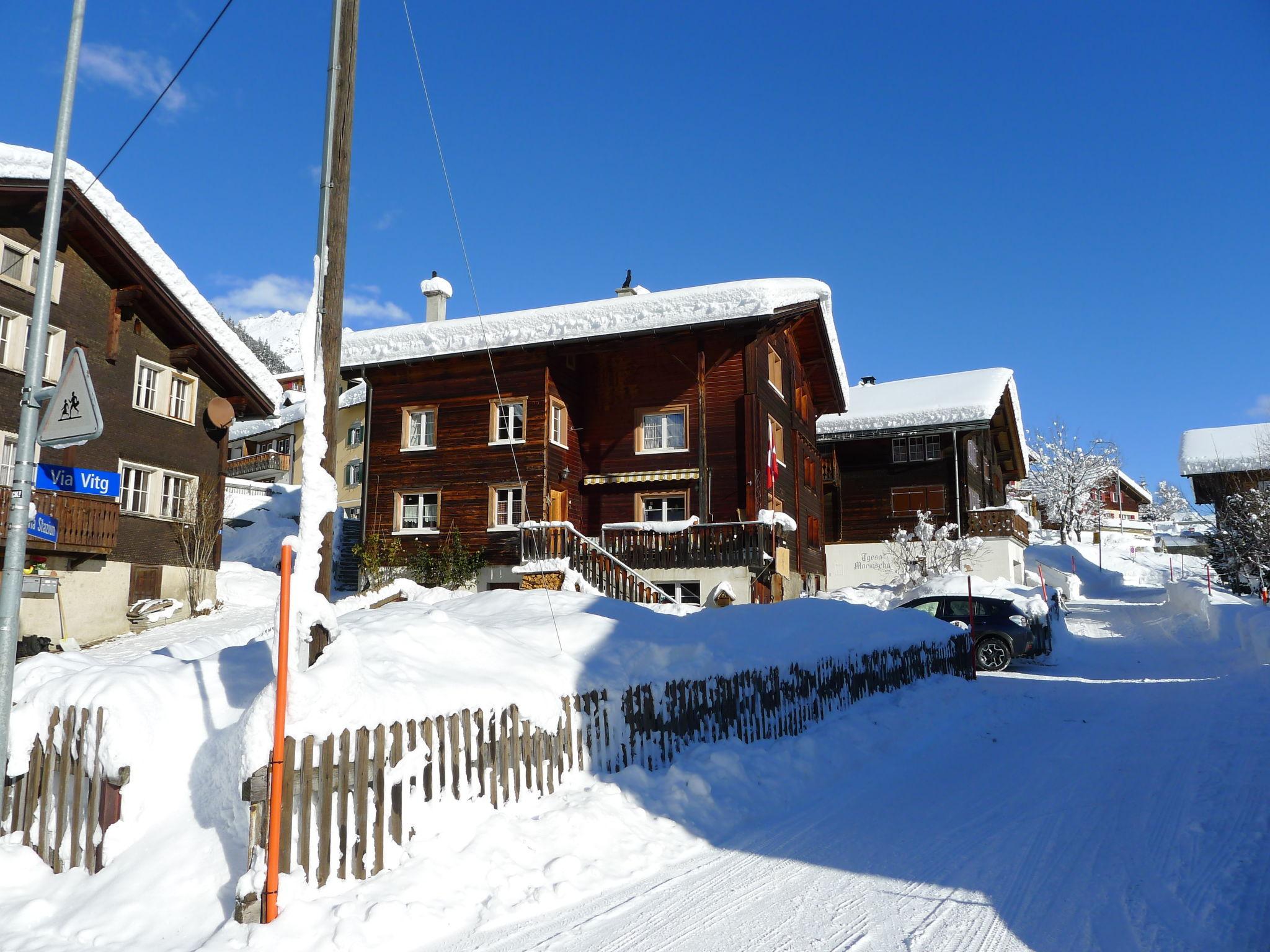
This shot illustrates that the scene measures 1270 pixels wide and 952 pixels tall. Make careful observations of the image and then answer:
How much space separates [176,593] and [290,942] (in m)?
21.2

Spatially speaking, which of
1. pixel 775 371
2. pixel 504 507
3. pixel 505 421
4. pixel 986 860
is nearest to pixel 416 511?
pixel 504 507

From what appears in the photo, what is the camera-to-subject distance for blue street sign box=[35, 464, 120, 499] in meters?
8.93

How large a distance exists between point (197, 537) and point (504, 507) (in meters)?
8.03

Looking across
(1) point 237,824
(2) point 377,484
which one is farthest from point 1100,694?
(2) point 377,484

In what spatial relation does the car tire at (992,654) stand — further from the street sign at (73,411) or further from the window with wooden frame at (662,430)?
the street sign at (73,411)

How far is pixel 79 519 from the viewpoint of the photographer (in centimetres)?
1975

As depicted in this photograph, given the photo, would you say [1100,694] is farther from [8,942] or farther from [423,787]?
[8,942]

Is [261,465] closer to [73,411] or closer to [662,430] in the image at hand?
[662,430]

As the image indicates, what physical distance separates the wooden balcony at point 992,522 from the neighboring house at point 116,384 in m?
26.6

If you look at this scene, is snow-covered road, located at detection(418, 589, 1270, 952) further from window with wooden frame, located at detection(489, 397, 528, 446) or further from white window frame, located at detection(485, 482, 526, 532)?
window with wooden frame, located at detection(489, 397, 528, 446)

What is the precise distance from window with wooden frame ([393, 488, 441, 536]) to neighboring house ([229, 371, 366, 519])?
694 centimetres

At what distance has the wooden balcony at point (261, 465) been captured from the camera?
4862cm

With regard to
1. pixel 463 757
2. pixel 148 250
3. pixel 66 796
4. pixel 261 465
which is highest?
pixel 148 250

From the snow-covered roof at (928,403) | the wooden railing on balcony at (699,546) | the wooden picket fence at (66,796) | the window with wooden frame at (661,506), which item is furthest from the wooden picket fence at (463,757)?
the snow-covered roof at (928,403)
